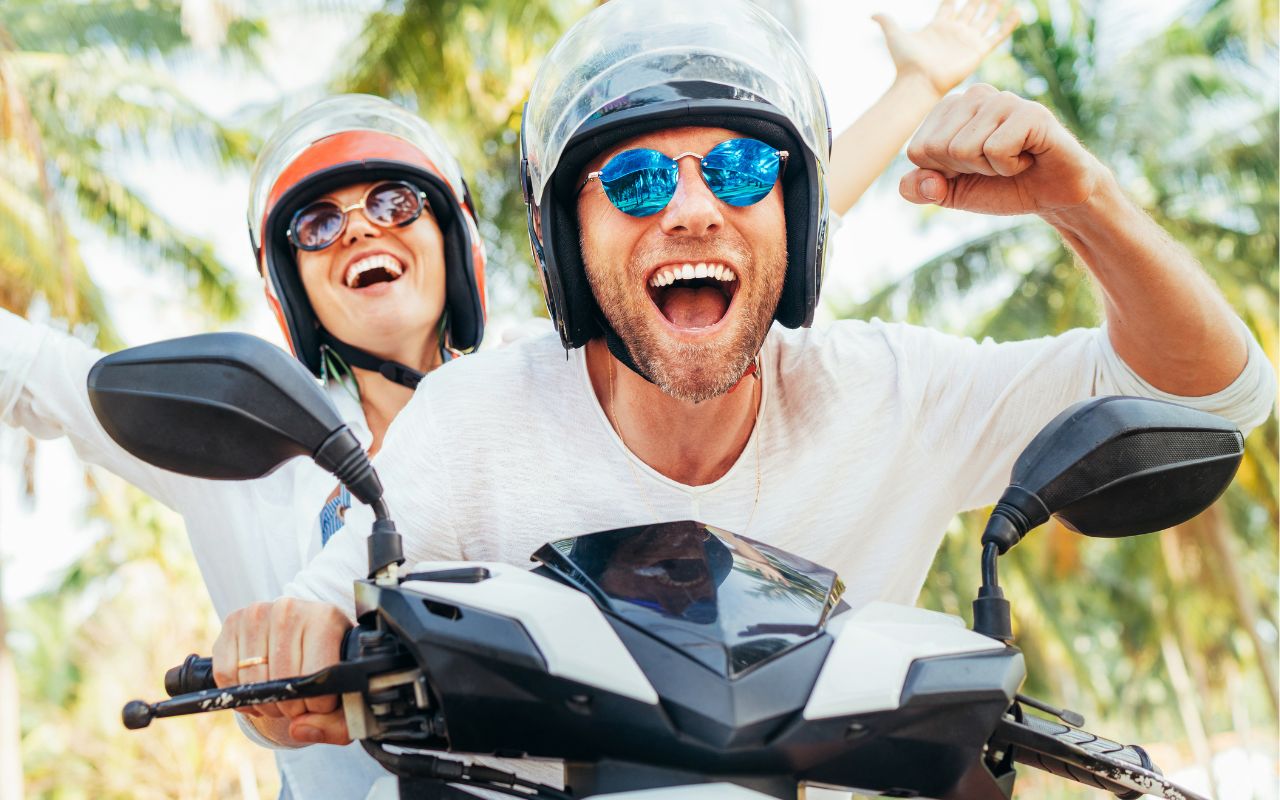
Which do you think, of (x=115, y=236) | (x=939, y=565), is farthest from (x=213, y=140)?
(x=939, y=565)

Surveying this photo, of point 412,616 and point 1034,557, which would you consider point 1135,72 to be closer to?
point 1034,557

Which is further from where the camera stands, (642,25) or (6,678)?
(6,678)

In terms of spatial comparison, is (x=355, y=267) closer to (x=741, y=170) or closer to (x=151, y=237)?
(x=741, y=170)

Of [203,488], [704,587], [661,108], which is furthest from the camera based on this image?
[203,488]

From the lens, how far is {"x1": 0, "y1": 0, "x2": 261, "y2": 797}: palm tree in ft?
50.2

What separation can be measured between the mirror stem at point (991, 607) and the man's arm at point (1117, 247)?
0.79 m

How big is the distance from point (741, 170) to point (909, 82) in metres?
2.19

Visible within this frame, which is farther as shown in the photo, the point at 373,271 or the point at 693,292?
the point at 373,271

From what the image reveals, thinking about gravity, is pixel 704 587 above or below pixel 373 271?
below

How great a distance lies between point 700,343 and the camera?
222 cm

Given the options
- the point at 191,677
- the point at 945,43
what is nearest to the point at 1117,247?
the point at 191,677

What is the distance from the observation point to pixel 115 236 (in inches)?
671

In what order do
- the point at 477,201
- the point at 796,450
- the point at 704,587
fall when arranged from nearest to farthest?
1. the point at 704,587
2. the point at 796,450
3. the point at 477,201

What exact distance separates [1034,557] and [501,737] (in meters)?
23.9
